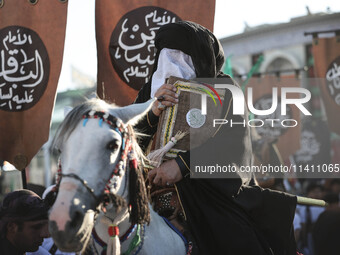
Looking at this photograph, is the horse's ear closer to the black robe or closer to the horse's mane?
the horse's mane

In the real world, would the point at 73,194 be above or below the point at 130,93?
below

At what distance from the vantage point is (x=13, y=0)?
17.1 feet

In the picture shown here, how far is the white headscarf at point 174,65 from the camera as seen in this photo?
359 centimetres

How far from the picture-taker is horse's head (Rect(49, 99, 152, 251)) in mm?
2330

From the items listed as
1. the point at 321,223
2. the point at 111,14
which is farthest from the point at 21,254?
the point at 321,223

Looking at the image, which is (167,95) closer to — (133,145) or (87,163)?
(133,145)

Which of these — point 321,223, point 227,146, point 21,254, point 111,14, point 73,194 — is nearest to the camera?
point 73,194

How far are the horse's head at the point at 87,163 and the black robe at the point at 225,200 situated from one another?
0.71m

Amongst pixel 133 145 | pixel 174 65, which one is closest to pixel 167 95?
pixel 174 65

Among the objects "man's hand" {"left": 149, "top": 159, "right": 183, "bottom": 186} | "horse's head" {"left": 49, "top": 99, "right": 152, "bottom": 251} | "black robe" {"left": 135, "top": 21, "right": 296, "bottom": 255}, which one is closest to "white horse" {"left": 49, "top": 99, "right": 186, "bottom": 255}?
"horse's head" {"left": 49, "top": 99, "right": 152, "bottom": 251}

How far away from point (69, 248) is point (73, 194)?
0.25 meters

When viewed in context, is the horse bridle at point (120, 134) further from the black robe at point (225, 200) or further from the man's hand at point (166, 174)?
the black robe at point (225, 200)

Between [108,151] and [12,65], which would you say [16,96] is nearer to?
[12,65]

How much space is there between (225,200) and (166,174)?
0.47 meters
